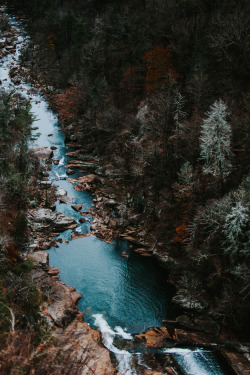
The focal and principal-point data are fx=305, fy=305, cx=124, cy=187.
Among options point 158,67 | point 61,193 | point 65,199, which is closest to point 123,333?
point 65,199

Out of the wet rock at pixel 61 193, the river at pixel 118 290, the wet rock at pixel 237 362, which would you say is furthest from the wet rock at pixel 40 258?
the wet rock at pixel 237 362

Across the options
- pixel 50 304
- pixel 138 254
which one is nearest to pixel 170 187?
pixel 138 254

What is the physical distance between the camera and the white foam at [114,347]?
20.2m

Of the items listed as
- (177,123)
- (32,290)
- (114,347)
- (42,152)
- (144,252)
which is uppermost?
(177,123)

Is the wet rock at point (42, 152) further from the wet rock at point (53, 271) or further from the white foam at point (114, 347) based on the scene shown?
the white foam at point (114, 347)

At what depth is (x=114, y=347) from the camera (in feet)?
72.6

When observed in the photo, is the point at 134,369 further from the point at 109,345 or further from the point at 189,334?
the point at 189,334

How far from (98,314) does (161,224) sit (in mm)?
13257

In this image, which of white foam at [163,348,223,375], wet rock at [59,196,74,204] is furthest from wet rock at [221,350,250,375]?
wet rock at [59,196,74,204]

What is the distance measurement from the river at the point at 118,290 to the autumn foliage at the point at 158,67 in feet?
70.0

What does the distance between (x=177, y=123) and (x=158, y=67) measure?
14.9 m

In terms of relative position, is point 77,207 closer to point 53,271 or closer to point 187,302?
point 53,271

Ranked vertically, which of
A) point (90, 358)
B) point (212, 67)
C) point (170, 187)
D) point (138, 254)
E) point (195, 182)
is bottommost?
point (138, 254)

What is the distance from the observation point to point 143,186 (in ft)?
131
